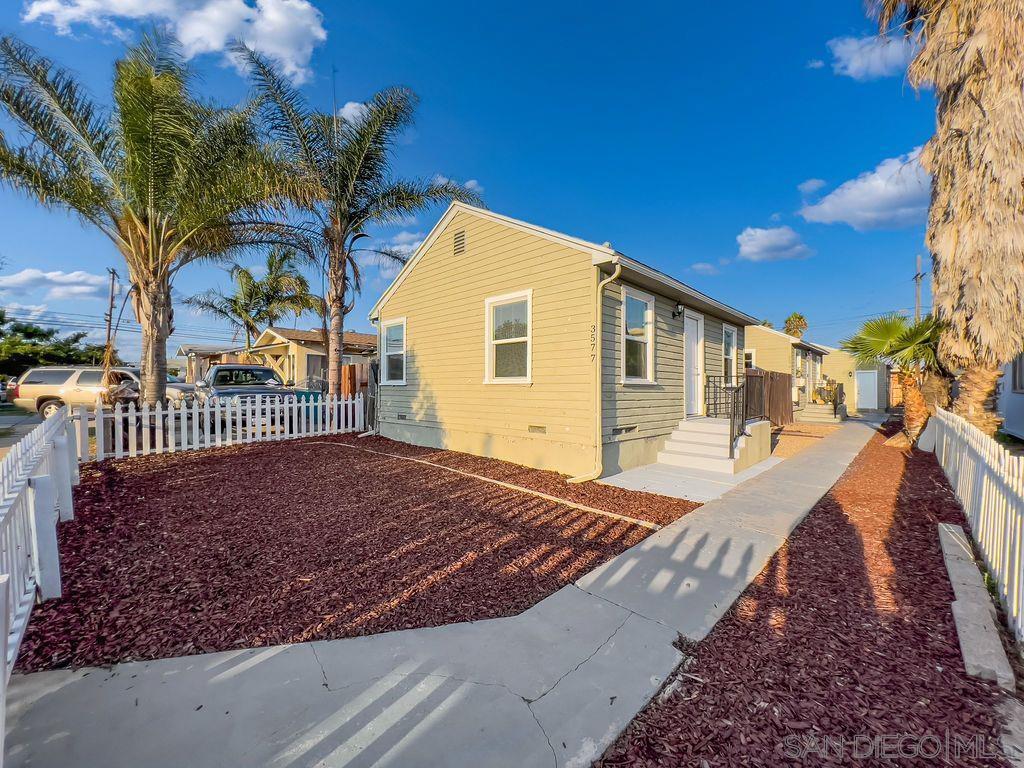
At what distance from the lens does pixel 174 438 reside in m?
8.27

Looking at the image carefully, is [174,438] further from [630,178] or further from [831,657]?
[630,178]

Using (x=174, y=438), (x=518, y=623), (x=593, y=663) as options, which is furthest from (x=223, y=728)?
(x=174, y=438)

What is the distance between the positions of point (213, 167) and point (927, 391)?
50.5 feet

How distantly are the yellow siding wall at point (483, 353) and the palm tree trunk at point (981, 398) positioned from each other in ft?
21.4

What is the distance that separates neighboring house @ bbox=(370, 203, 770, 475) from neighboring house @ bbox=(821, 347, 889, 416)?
16.9 meters

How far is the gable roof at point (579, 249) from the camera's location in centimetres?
634

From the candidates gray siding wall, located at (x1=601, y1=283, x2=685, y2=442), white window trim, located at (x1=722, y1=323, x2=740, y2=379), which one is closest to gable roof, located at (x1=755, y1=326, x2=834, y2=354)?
white window trim, located at (x1=722, y1=323, x2=740, y2=379)

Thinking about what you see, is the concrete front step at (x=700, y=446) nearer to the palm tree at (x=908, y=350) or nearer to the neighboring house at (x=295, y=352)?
the palm tree at (x=908, y=350)

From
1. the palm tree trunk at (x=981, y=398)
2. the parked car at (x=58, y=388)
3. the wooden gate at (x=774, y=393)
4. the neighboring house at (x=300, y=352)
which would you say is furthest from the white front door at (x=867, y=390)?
the parked car at (x=58, y=388)

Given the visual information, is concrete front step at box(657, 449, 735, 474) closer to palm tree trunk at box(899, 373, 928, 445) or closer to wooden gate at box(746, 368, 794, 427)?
wooden gate at box(746, 368, 794, 427)

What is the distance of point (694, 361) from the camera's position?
933cm

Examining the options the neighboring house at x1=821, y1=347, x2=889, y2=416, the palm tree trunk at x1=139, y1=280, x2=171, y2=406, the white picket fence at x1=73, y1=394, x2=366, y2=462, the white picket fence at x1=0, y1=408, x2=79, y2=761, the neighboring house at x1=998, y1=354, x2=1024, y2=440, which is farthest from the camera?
the neighboring house at x1=821, y1=347, x2=889, y2=416

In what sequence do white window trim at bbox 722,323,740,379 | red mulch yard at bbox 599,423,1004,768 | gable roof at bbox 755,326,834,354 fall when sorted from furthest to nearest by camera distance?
gable roof at bbox 755,326,834,354
white window trim at bbox 722,323,740,379
red mulch yard at bbox 599,423,1004,768

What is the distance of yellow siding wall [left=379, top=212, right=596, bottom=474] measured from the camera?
672 cm
